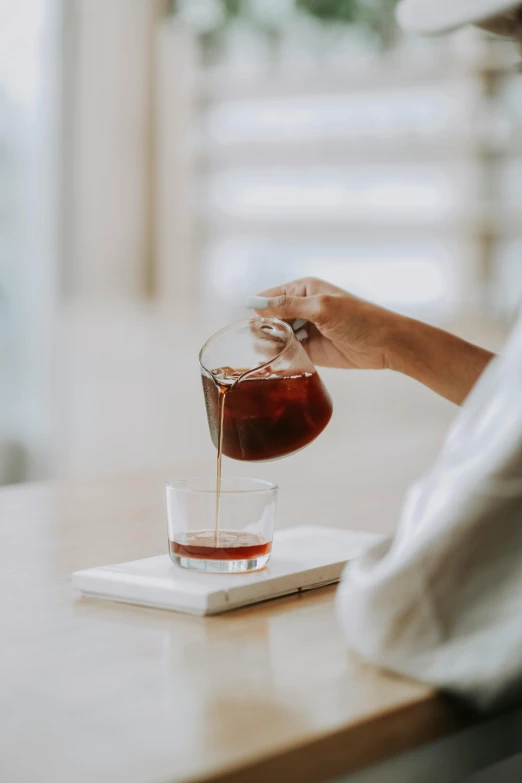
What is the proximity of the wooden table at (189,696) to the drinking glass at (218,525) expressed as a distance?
0.20 ft

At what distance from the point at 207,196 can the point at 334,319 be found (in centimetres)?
388

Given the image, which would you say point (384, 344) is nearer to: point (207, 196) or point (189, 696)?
point (189, 696)

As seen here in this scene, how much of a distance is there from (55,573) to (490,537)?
0.49 metres

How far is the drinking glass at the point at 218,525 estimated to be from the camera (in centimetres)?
94

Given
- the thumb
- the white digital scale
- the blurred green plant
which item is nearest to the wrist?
the thumb

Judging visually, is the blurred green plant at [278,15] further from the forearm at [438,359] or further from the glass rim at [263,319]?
the glass rim at [263,319]

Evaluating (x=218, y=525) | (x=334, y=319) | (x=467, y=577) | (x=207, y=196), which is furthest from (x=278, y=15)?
(x=467, y=577)

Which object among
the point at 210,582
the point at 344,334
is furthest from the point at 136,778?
the point at 344,334

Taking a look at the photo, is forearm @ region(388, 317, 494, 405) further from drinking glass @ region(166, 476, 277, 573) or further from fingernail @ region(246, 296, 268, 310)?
drinking glass @ region(166, 476, 277, 573)

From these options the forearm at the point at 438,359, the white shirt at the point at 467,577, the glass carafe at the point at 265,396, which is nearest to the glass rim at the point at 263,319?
the glass carafe at the point at 265,396

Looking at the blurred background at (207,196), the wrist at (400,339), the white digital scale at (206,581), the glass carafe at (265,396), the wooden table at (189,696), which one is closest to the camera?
the wooden table at (189,696)

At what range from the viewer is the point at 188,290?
5.06 m

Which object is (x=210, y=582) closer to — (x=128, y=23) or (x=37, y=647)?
(x=37, y=647)

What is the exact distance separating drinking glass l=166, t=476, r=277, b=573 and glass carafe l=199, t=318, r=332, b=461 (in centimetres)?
10
